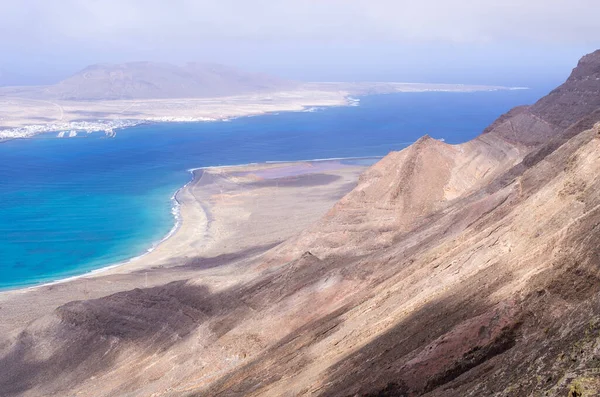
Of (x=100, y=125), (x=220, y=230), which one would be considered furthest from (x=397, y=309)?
(x=100, y=125)

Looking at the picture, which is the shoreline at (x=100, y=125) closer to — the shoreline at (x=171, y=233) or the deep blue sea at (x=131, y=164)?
the deep blue sea at (x=131, y=164)

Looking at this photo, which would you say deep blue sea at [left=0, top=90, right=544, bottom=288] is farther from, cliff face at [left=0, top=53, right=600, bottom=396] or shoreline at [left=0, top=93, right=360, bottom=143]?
cliff face at [left=0, top=53, right=600, bottom=396]

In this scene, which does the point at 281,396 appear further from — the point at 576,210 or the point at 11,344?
the point at 11,344

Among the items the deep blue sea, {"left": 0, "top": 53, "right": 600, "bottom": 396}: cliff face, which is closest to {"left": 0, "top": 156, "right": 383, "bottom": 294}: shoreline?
the deep blue sea

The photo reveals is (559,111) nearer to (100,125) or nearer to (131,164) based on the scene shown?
(131,164)

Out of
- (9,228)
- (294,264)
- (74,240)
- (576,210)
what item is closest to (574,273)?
(576,210)

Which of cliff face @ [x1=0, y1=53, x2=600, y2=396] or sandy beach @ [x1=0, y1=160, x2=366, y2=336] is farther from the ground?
cliff face @ [x1=0, y1=53, x2=600, y2=396]

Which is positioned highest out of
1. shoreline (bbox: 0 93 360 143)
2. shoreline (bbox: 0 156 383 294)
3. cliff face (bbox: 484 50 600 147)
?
cliff face (bbox: 484 50 600 147)

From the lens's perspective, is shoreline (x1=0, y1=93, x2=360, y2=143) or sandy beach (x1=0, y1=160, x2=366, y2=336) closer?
sandy beach (x1=0, y1=160, x2=366, y2=336)
